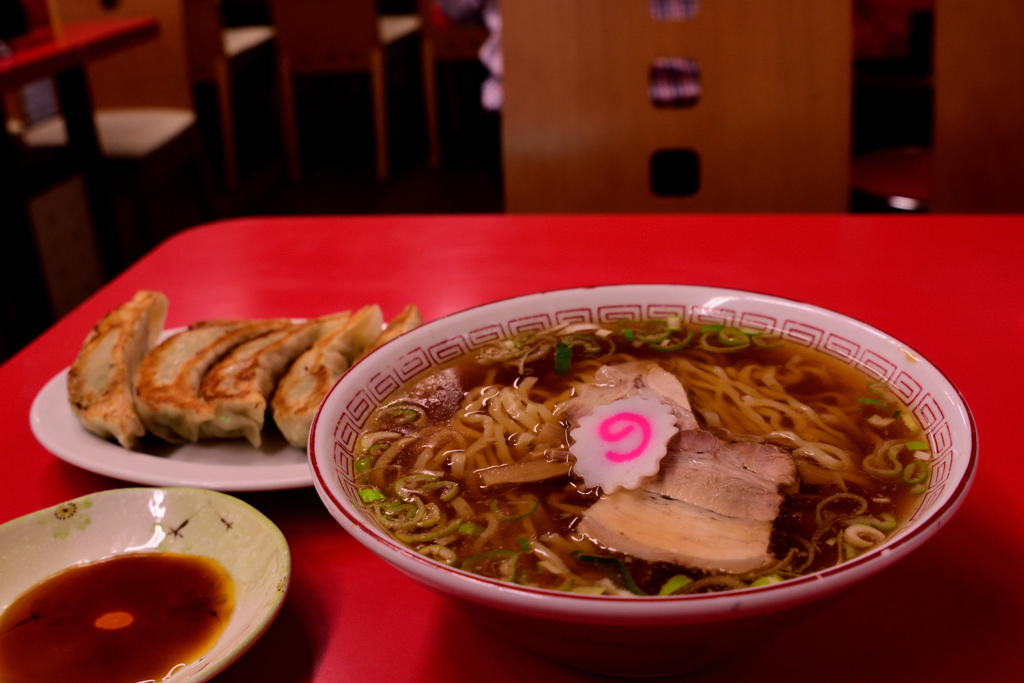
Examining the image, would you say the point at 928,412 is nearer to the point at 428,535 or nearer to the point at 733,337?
the point at 733,337

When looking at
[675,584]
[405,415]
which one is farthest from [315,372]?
[675,584]

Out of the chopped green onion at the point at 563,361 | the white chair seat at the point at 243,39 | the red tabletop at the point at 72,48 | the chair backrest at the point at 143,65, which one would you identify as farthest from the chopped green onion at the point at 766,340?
the white chair seat at the point at 243,39

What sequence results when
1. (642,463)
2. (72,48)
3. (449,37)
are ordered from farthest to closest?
(449,37) → (72,48) → (642,463)

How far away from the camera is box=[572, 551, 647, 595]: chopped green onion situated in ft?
2.19

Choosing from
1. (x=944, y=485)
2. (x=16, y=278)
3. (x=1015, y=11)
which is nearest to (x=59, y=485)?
(x=944, y=485)

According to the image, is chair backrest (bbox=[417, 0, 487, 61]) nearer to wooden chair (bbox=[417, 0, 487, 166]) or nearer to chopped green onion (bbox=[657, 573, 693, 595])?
wooden chair (bbox=[417, 0, 487, 166])

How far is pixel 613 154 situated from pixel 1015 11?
112 cm

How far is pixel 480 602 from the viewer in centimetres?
59

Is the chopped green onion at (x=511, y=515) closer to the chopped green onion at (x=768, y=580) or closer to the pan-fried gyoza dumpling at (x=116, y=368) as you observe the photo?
the chopped green onion at (x=768, y=580)

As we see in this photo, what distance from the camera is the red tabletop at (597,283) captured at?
0.76 metres

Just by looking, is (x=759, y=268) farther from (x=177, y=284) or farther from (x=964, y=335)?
(x=177, y=284)

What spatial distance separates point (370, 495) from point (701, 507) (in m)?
0.29

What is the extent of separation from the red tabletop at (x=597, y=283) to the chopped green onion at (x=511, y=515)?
Answer: 10 cm

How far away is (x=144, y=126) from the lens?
4797 millimetres
